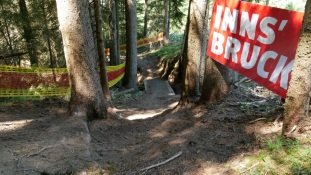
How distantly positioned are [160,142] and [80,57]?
7.91ft

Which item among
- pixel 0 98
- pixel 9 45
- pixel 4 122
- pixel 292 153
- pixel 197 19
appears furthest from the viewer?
pixel 9 45

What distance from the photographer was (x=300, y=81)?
3715mm

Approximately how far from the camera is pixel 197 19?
24.4 feet

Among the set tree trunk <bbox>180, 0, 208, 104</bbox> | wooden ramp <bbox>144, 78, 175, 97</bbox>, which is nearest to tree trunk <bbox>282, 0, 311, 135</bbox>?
tree trunk <bbox>180, 0, 208, 104</bbox>

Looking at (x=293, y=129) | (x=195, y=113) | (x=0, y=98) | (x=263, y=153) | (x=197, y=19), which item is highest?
(x=197, y=19)

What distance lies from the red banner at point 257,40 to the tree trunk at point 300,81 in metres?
0.60

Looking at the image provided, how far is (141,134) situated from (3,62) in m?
8.60

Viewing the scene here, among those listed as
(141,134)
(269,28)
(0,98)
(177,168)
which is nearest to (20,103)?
(0,98)

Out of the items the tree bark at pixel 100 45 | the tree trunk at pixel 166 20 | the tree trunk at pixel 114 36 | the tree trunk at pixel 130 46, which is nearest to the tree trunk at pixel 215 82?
the tree bark at pixel 100 45

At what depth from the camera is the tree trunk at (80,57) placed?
6152mm

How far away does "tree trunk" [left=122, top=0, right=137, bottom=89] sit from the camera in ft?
48.1

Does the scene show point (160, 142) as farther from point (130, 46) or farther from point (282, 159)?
point (130, 46)

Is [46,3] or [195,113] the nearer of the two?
[195,113]

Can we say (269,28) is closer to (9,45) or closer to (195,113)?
(195,113)
